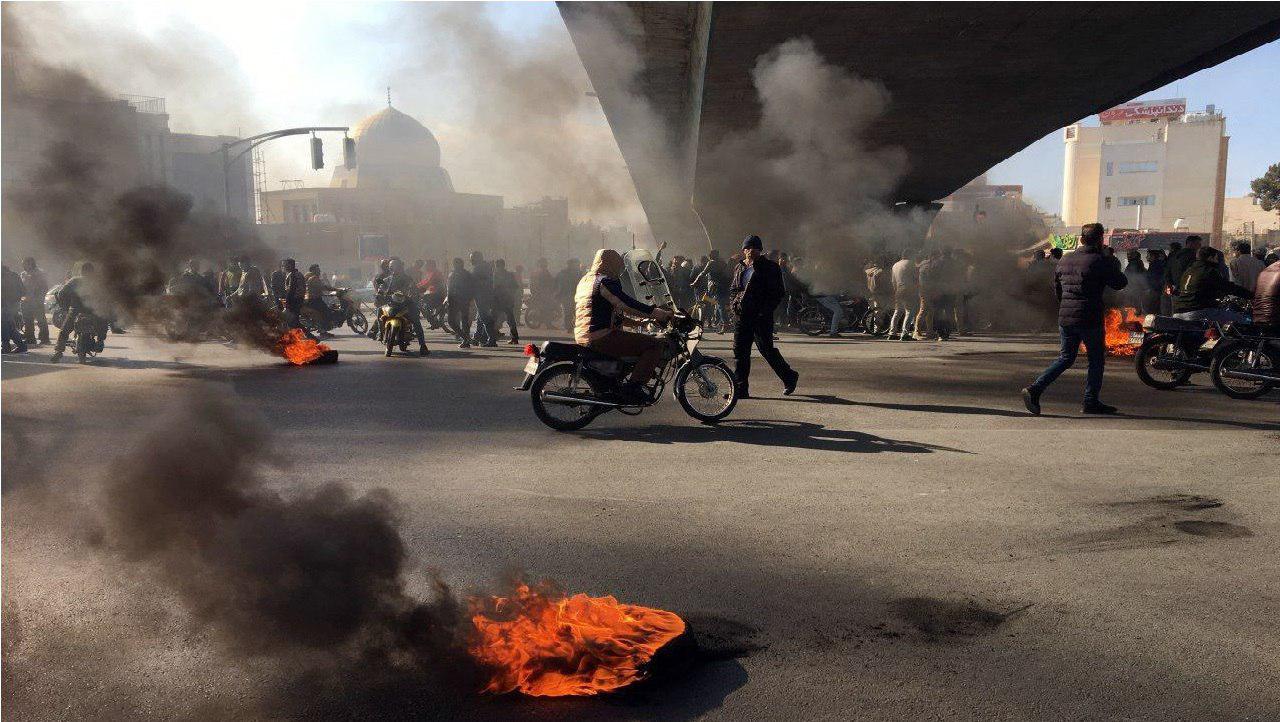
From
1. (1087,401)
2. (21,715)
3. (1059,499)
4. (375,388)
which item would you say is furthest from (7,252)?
(1087,401)

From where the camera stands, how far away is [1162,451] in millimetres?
6828

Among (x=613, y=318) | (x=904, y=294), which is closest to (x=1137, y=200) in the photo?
(x=904, y=294)

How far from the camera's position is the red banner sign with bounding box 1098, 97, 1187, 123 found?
3022 inches

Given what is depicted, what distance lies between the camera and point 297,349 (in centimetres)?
1366

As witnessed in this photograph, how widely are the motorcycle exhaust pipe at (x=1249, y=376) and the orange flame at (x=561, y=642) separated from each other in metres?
8.35

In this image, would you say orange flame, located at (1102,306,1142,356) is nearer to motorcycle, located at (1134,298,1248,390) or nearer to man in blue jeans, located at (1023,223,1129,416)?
motorcycle, located at (1134,298,1248,390)

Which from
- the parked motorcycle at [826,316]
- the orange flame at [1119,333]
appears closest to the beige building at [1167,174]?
the parked motorcycle at [826,316]

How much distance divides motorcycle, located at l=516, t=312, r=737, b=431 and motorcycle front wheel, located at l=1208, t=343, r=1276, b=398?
17.4 feet

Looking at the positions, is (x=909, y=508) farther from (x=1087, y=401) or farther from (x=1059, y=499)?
(x=1087, y=401)

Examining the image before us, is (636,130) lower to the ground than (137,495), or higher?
higher

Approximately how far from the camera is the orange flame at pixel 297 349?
533 inches

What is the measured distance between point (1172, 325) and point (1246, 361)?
31.9 inches

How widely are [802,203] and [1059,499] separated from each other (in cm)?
1811

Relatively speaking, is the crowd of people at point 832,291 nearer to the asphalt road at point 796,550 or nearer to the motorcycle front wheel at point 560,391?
the motorcycle front wheel at point 560,391
